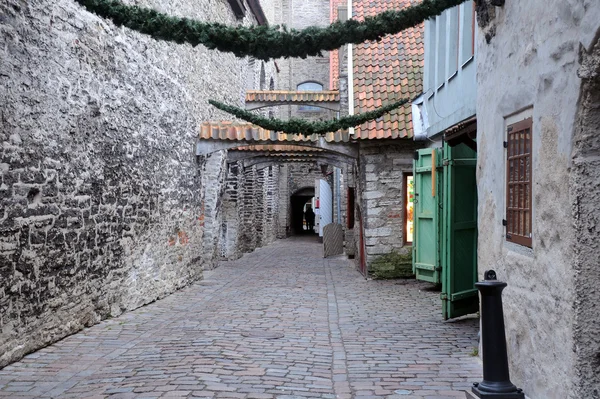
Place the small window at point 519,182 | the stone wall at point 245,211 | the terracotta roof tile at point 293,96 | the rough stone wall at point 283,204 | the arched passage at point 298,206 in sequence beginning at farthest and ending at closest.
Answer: the arched passage at point 298,206 → the rough stone wall at point 283,204 → the stone wall at point 245,211 → the terracotta roof tile at point 293,96 → the small window at point 519,182

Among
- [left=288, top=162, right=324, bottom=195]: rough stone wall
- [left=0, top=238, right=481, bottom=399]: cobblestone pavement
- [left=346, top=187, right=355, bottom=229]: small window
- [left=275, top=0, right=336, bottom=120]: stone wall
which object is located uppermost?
[left=275, top=0, right=336, bottom=120]: stone wall

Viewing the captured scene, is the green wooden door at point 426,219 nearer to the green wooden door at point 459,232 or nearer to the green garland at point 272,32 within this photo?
the green wooden door at point 459,232

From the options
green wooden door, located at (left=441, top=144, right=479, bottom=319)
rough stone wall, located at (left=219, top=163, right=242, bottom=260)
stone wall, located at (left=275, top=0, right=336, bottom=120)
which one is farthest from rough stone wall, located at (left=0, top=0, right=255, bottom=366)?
stone wall, located at (left=275, top=0, right=336, bottom=120)

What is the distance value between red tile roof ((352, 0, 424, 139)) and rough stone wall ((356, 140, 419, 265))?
41 cm

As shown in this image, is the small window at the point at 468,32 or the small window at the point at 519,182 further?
the small window at the point at 468,32

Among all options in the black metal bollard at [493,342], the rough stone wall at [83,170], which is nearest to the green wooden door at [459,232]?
the black metal bollard at [493,342]

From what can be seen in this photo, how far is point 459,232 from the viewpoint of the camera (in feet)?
24.4

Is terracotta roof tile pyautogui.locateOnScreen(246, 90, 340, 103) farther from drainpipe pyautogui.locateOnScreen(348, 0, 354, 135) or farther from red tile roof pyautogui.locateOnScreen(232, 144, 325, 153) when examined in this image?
drainpipe pyautogui.locateOnScreen(348, 0, 354, 135)

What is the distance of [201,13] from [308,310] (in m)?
7.31

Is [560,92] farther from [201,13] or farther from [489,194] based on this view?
[201,13]

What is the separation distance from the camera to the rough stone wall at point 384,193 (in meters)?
12.6

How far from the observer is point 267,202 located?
25.0m

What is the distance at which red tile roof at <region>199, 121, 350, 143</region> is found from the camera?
12438 mm

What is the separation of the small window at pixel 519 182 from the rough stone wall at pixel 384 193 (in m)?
7.65
